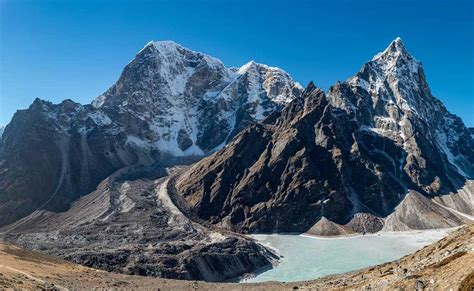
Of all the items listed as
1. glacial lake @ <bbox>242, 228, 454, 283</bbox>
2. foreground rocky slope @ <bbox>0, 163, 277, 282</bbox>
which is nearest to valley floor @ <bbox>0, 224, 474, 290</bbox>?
foreground rocky slope @ <bbox>0, 163, 277, 282</bbox>

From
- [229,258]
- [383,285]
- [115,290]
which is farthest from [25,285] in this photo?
[229,258]

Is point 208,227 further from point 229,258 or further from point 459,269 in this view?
point 459,269

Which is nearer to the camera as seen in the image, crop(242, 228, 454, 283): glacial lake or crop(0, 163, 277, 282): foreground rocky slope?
crop(0, 163, 277, 282): foreground rocky slope

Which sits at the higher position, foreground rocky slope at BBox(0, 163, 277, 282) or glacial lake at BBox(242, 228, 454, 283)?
foreground rocky slope at BBox(0, 163, 277, 282)

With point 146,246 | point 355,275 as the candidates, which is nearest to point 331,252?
point 146,246

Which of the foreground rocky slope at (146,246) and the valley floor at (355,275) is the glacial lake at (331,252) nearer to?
Answer: the foreground rocky slope at (146,246)

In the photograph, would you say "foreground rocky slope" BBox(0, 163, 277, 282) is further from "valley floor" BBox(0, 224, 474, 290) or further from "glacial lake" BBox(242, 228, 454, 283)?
"valley floor" BBox(0, 224, 474, 290)
